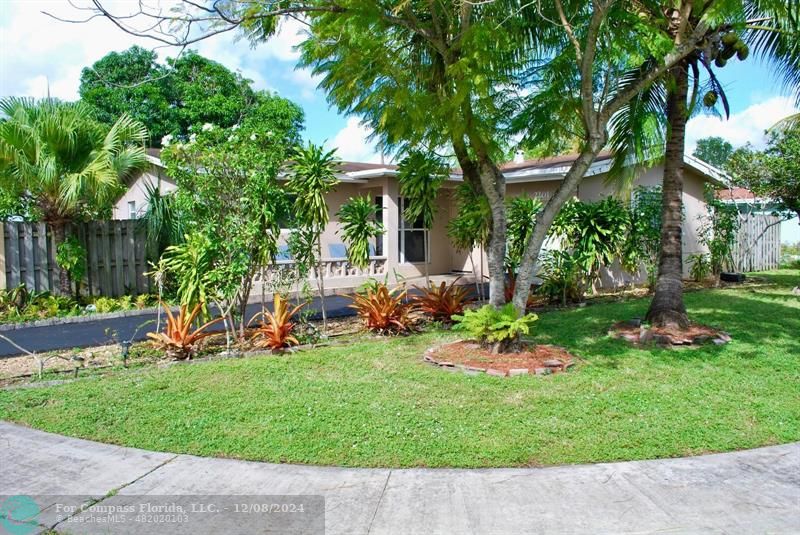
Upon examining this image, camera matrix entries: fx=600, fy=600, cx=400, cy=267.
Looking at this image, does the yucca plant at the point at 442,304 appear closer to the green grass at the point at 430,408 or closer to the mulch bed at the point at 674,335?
the green grass at the point at 430,408

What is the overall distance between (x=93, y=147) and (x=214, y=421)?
27.7 feet

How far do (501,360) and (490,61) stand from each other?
3706 mm

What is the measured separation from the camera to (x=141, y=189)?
15945 mm

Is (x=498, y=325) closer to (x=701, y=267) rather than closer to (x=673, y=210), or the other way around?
(x=673, y=210)

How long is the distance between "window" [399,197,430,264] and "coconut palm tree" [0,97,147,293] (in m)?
7.74

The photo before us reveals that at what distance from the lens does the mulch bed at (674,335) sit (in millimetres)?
8750

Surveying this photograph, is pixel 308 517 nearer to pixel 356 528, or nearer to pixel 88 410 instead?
pixel 356 528

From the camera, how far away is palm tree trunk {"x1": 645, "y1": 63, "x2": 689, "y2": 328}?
9.45m

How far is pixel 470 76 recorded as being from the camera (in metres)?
7.04

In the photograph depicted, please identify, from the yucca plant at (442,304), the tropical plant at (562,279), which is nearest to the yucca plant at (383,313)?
the yucca plant at (442,304)

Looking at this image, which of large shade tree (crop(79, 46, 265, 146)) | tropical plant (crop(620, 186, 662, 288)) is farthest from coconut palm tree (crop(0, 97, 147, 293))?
large shade tree (crop(79, 46, 265, 146))

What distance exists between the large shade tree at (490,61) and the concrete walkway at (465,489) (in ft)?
11.7

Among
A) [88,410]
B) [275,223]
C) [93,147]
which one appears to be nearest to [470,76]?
[275,223]

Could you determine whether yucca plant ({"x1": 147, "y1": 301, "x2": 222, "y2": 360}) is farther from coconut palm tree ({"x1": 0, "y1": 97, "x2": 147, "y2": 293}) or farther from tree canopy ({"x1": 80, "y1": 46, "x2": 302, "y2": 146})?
tree canopy ({"x1": 80, "y1": 46, "x2": 302, "y2": 146})
